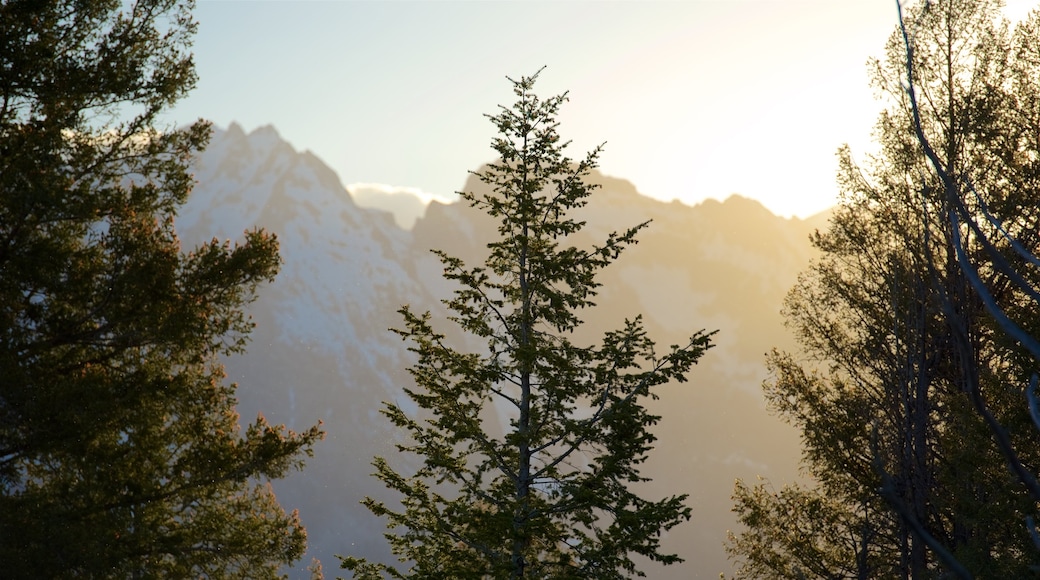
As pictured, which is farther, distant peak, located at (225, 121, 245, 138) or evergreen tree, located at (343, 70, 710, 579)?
distant peak, located at (225, 121, 245, 138)

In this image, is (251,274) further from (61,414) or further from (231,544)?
(231,544)

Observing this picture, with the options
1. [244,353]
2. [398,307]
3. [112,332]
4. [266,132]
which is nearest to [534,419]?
[244,353]

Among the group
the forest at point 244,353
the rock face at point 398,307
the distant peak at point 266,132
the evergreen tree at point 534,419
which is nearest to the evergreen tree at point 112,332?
the forest at point 244,353

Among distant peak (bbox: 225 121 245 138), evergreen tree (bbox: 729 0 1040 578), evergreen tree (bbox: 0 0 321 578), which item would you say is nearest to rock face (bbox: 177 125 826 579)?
distant peak (bbox: 225 121 245 138)

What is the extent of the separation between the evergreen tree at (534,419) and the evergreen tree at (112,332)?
70.8 inches

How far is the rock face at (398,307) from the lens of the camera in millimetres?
100000

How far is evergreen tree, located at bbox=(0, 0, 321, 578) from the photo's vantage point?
8.31 metres

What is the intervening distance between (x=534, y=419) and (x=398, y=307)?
110884mm

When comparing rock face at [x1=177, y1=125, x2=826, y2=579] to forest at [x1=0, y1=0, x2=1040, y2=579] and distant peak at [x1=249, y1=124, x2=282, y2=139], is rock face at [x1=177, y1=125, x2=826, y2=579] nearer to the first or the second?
distant peak at [x1=249, y1=124, x2=282, y2=139]

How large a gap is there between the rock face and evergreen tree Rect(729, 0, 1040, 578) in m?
77.9

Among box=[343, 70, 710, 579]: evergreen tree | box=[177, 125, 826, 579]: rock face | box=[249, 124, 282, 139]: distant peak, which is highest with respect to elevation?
box=[249, 124, 282, 139]: distant peak

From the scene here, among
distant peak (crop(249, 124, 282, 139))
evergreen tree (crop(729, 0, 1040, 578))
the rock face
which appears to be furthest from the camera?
distant peak (crop(249, 124, 282, 139))

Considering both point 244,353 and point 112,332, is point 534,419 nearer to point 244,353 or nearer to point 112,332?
point 244,353

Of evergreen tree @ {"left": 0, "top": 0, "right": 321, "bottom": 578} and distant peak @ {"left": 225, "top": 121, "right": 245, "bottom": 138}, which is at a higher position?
distant peak @ {"left": 225, "top": 121, "right": 245, "bottom": 138}
